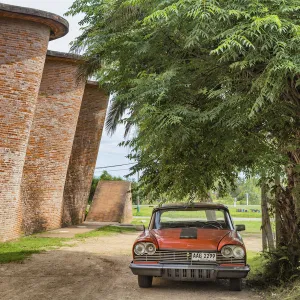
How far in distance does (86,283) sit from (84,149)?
53.6ft

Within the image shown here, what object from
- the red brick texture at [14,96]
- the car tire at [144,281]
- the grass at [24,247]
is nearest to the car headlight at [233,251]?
the car tire at [144,281]

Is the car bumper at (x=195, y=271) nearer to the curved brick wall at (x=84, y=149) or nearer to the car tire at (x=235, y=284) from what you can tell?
the car tire at (x=235, y=284)

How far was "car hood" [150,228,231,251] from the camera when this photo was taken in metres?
7.64

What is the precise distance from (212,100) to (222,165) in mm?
1125

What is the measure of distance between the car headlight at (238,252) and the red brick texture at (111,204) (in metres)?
21.0

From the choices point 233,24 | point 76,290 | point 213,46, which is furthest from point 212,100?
point 76,290

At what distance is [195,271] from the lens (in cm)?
753

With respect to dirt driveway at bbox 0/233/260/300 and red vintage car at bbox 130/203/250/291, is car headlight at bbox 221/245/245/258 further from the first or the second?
dirt driveway at bbox 0/233/260/300

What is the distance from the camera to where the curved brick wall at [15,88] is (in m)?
15.3

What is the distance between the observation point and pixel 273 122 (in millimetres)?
7633

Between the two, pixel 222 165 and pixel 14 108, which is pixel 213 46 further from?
pixel 14 108

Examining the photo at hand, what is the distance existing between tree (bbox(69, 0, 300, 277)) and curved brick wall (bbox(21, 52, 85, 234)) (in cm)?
1065

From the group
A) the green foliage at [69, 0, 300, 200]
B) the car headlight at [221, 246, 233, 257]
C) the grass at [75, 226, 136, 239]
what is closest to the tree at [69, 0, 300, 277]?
the green foliage at [69, 0, 300, 200]

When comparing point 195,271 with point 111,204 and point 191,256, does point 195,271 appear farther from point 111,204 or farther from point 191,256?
point 111,204
